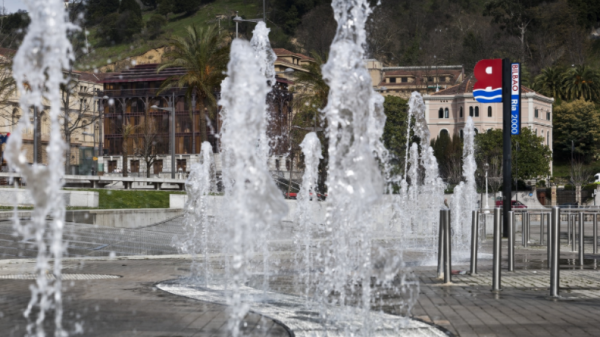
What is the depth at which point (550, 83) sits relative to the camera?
10125 centimetres

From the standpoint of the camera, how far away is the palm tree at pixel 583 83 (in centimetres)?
9744

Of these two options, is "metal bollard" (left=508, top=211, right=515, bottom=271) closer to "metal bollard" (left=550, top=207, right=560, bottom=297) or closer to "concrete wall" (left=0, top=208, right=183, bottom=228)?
"metal bollard" (left=550, top=207, right=560, bottom=297)

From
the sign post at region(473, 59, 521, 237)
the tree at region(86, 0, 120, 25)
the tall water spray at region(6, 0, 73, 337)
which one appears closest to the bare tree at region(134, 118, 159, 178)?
the sign post at region(473, 59, 521, 237)

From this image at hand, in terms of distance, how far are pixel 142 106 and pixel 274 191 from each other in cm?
7708

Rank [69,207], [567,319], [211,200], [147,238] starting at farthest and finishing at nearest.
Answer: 1. [211,200]
2. [69,207]
3. [147,238]
4. [567,319]

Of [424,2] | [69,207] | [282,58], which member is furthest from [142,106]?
[424,2]

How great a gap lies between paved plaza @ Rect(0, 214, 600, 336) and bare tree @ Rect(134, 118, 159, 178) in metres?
58.9

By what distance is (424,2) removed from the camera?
551 feet

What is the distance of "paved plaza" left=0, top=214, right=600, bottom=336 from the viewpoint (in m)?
6.09

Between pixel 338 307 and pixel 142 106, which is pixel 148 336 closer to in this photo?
pixel 338 307

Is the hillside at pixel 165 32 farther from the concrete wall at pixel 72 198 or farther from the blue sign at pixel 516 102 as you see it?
the concrete wall at pixel 72 198

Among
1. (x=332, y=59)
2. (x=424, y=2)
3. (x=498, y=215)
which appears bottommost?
(x=498, y=215)

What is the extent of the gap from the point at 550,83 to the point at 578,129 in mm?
12028

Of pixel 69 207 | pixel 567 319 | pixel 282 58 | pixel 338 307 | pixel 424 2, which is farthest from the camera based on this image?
pixel 424 2
